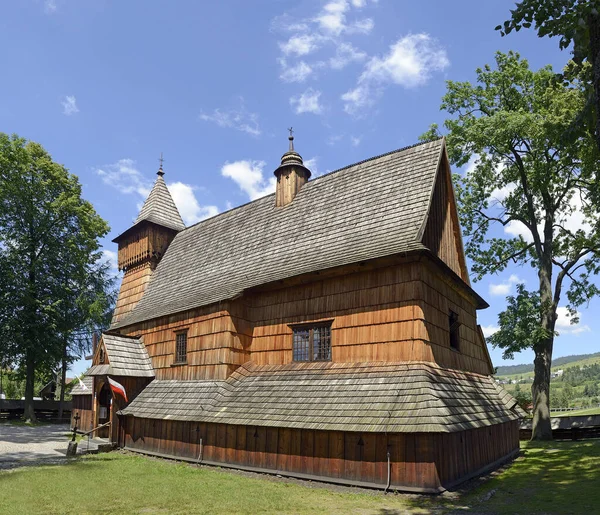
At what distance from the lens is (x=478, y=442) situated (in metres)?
14.6

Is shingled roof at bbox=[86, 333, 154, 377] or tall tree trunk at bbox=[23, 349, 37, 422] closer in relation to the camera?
shingled roof at bbox=[86, 333, 154, 377]

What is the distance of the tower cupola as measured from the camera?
838 inches

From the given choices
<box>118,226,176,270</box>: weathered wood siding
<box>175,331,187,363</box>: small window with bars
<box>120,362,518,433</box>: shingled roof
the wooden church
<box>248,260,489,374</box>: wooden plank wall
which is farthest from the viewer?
<box>118,226,176,270</box>: weathered wood siding

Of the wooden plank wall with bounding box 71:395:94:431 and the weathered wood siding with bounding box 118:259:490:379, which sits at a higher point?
the weathered wood siding with bounding box 118:259:490:379

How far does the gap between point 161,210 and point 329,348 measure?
17099 millimetres

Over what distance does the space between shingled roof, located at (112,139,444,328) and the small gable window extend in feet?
13.6

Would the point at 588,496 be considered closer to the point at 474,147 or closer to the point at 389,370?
the point at 389,370

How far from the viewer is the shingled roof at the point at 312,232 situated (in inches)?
615

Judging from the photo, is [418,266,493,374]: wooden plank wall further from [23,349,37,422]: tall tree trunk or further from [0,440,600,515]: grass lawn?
[23,349,37,422]: tall tree trunk

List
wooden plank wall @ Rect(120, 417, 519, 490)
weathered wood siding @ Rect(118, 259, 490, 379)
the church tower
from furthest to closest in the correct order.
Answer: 1. the church tower
2. weathered wood siding @ Rect(118, 259, 490, 379)
3. wooden plank wall @ Rect(120, 417, 519, 490)

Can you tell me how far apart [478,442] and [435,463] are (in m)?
3.94

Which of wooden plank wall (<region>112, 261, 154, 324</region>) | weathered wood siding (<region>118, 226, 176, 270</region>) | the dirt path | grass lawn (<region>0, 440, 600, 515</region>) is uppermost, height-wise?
weathered wood siding (<region>118, 226, 176, 270</region>)

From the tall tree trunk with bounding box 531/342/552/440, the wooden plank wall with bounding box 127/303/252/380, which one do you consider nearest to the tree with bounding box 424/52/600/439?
the tall tree trunk with bounding box 531/342/552/440

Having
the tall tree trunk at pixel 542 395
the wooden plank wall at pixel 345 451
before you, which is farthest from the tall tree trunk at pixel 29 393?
the tall tree trunk at pixel 542 395
